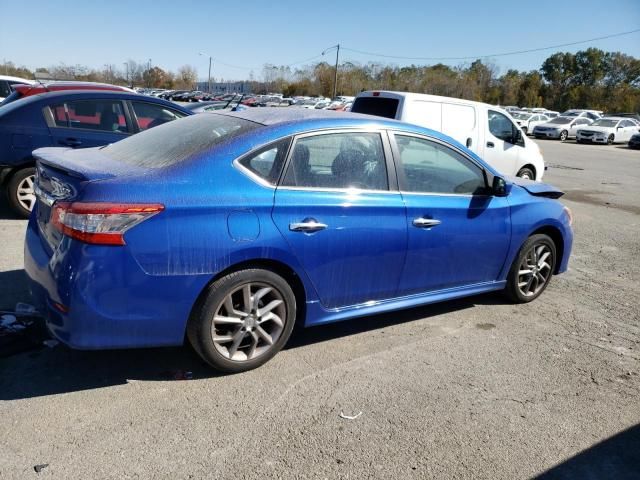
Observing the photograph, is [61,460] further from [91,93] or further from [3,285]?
[91,93]

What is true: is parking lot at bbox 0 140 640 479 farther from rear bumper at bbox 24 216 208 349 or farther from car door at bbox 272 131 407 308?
car door at bbox 272 131 407 308

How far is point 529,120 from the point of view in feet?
124

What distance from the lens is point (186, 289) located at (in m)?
3.06

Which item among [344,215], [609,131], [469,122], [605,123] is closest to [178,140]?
[344,215]

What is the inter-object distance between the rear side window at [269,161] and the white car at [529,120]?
120 ft

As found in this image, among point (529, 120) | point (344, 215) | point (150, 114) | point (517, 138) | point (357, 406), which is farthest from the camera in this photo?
point (529, 120)

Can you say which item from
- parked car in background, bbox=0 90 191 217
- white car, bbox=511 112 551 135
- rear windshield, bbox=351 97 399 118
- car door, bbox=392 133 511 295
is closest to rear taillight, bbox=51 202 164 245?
car door, bbox=392 133 511 295

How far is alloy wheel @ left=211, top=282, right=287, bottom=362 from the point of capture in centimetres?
328

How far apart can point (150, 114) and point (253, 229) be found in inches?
198

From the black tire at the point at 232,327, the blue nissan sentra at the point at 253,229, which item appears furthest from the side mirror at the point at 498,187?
the black tire at the point at 232,327

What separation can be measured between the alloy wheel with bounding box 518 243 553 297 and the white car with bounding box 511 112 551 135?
34.3 meters

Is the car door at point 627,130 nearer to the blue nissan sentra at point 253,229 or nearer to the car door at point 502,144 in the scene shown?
the car door at point 502,144

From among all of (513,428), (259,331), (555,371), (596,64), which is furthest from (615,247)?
(596,64)

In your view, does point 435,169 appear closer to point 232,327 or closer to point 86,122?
point 232,327
